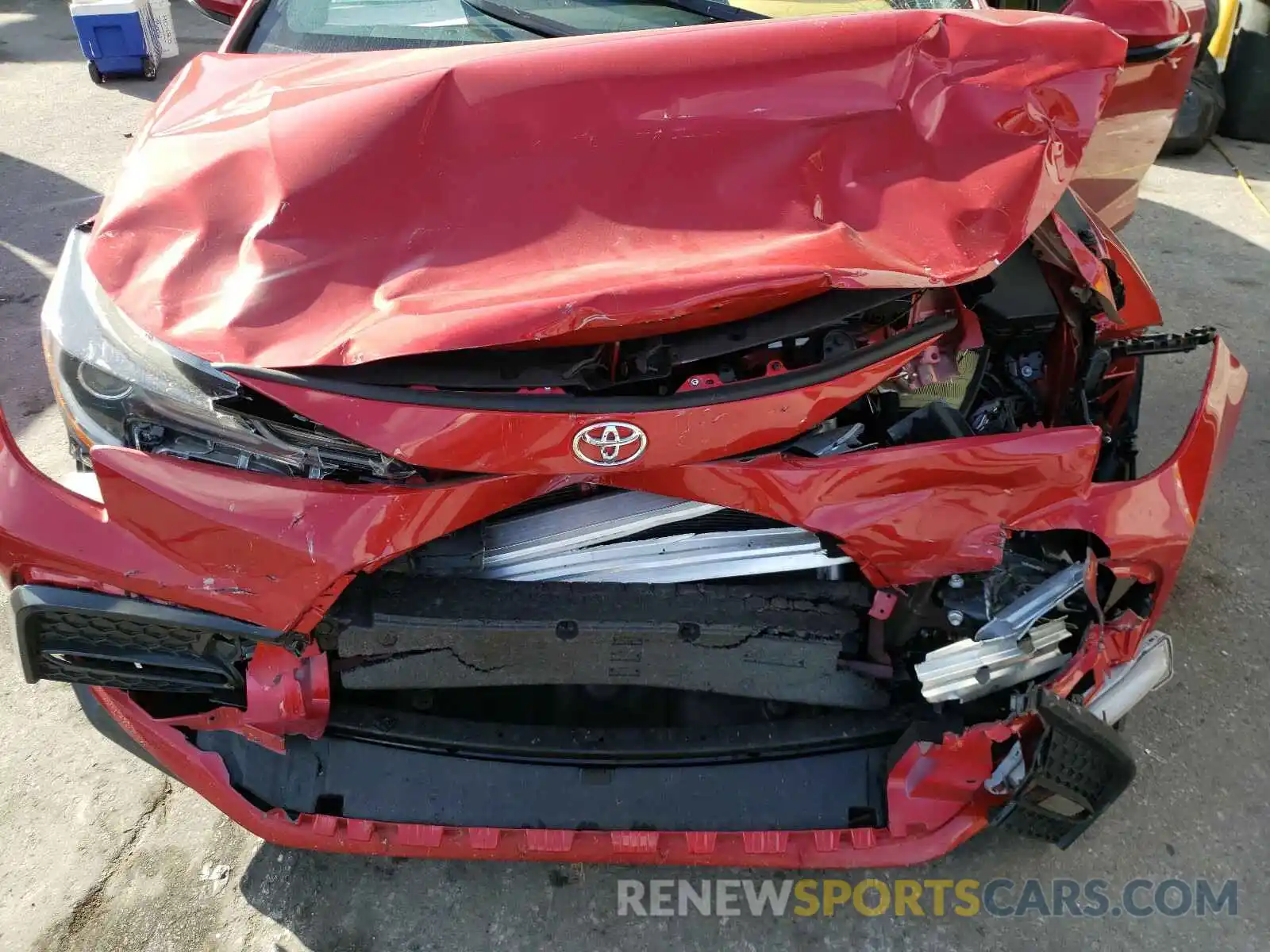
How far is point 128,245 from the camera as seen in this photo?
1673 millimetres

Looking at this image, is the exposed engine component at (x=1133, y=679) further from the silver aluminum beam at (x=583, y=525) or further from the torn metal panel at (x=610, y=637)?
the silver aluminum beam at (x=583, y=525)

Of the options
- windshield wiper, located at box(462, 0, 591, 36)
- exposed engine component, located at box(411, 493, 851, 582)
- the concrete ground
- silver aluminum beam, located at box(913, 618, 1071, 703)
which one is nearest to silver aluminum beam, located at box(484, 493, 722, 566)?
exposed engine component, located at box(411, 493, 851, 582)

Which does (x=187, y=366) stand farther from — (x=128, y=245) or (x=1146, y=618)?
(x=1146, y=618)

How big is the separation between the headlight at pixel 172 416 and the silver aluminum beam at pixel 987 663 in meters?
0.95

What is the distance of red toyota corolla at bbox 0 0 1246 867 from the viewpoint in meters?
1.51

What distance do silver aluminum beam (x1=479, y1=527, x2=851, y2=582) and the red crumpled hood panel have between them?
0.41 meters

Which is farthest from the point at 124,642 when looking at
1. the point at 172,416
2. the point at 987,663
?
the point at 987,663

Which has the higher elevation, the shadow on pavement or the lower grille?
the lower grille

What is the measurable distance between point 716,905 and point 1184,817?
1024mm

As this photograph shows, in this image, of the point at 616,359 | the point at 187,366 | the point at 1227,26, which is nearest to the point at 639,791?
the point at 616,359

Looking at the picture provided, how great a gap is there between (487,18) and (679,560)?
1.39 metres

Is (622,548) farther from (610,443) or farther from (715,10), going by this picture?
(715,10)

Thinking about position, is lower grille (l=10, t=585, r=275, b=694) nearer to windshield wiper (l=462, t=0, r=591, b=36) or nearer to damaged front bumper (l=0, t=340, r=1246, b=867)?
damaged front bumper (l=0, t=340, r=1246, b=867)

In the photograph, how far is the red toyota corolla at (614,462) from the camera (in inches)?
59.3
